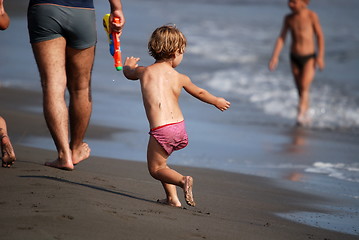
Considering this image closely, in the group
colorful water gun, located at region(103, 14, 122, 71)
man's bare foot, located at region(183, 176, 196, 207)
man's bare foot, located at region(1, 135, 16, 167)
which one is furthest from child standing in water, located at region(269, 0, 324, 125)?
man's bare foot, located at region(183, 176, 196, 207)

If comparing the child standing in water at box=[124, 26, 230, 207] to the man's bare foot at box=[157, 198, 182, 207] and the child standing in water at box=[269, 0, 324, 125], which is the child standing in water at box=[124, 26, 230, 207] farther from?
the child standing in water at box=[269, 0, 324, 125]

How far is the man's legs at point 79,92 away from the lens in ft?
18.3

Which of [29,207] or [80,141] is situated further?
[80,141]

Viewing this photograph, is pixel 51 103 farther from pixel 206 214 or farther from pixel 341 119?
pixel 341 119

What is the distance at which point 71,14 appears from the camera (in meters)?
5.35

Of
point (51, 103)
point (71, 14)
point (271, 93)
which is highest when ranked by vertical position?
point (71, 14)

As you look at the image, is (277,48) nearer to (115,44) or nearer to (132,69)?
(115,44)

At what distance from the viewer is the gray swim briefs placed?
530cm

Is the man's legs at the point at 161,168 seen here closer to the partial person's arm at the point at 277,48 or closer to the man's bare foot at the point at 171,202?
the man's bare foot at the point at 171,202

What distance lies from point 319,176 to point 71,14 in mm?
2954

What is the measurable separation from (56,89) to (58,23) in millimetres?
471

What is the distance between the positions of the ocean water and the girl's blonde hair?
150 centimetres

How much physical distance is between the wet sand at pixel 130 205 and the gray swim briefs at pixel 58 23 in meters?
0.94

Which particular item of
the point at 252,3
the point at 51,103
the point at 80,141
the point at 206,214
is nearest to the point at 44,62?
the point at 51,103
